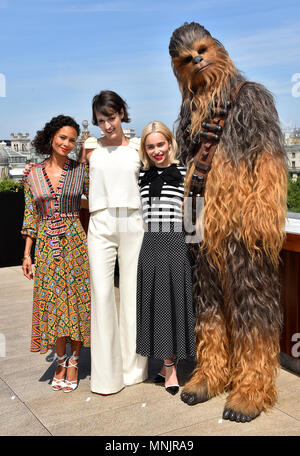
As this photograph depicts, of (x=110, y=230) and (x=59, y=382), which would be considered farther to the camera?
(x=59, y=382)

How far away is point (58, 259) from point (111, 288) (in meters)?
0.36

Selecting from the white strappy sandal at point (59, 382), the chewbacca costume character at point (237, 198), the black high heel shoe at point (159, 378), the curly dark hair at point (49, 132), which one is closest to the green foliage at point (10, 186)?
the curly dark hair at point (49, 132)

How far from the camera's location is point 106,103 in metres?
3.03

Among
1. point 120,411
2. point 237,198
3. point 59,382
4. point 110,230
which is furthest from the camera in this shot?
point 59,382

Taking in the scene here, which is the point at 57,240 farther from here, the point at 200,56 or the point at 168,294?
the point at 200,56

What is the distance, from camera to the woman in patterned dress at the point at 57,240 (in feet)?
10.4

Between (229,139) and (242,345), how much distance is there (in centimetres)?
110

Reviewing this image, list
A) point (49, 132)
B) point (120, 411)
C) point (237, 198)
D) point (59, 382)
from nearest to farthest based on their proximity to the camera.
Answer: point (237, 198)
point (120, 411)
point (49, 132)
point (59, 382)

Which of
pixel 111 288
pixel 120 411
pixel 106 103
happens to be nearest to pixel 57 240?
pixel 111 288

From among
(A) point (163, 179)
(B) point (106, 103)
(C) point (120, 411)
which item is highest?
(B) point (106, 103)

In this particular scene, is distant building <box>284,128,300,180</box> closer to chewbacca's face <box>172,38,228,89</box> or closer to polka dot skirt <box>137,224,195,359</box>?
chewbacca's face <box>172,38,228,89</box>

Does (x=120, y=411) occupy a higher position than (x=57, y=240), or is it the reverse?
(x=57, y=240)

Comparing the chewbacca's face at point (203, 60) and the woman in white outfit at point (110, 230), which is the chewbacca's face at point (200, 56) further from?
the woman in white outfit at point (110, 230)

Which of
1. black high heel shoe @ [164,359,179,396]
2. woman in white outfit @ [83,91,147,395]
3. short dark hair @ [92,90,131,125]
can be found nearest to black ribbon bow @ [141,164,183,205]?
woman in white outfit @ [83,91,147,395]
